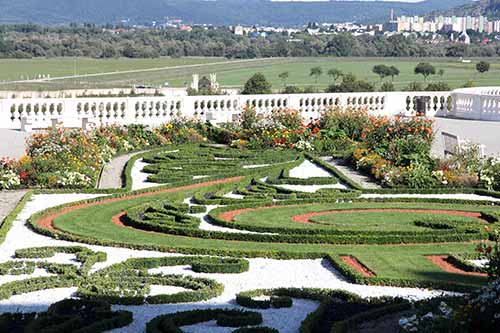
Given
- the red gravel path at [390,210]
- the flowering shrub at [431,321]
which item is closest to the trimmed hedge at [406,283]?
the flowering shrub at [431,321]

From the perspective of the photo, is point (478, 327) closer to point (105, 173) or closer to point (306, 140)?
point (105, 173)

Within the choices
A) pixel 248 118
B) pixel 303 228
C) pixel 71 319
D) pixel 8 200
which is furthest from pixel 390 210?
pixel 248 118

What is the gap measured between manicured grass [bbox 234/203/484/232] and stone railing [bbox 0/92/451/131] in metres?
11.5

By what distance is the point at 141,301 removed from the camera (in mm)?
13883

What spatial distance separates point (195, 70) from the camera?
110875mm

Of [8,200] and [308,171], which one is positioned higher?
[308,171]

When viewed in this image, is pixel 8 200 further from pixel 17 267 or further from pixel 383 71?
pixel 383 71

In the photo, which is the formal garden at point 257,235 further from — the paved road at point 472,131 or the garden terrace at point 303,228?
the paved road at point 472,131

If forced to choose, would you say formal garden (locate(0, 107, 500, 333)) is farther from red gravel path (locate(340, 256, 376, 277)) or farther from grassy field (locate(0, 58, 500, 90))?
grassy field (locate(0, 58, 500, 90))

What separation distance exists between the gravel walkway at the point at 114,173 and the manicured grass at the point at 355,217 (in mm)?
4199

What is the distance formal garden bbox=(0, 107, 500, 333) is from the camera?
520 inches

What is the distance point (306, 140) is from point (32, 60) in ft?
341

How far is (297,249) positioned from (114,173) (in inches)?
353

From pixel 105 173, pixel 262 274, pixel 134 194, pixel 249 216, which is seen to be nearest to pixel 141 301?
pixel 262 274
